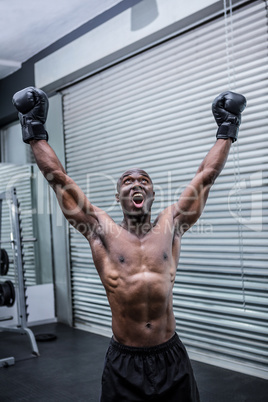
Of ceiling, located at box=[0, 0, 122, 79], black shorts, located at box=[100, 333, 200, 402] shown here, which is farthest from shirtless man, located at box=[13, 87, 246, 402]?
ceiling, located at box=[0, 0, 122, 79]

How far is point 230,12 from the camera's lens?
3467 millimetres

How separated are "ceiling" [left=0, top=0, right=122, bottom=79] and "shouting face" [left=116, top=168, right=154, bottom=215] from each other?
2947 millimetres

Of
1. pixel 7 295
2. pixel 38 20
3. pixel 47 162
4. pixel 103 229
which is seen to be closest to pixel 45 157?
pixel 47 162

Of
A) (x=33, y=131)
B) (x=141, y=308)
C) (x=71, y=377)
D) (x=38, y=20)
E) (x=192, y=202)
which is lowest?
(x=71, y=377)

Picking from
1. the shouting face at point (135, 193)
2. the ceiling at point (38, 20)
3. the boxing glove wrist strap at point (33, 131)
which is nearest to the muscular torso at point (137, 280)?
the shouting face at point (135, 193)

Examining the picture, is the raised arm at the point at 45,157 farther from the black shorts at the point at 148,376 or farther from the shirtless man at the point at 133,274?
the black shorts at the point at 148,376

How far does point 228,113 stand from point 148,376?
4.23 ft

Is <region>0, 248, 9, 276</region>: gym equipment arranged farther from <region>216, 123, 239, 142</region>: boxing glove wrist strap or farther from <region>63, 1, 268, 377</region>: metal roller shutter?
<region>216, 123, 239, 142</region>: boxing glove wrist strap

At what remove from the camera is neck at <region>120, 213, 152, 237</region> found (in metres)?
2.09

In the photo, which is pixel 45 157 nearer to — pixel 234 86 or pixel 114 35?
pixel 234 86

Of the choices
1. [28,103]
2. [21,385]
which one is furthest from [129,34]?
[21,385]

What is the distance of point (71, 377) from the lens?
3.59 metres

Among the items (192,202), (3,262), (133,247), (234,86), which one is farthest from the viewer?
(3,262)

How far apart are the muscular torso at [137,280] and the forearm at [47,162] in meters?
0.32
